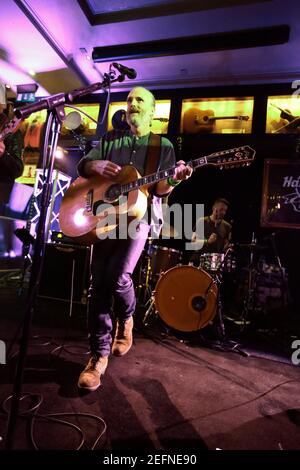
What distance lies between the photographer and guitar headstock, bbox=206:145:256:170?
2.30 metres

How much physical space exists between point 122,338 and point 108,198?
3.72 ft

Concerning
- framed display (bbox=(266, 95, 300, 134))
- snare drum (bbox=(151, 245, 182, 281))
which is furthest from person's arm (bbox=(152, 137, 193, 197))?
framed display (bbox=(266, 95, 300, 134))

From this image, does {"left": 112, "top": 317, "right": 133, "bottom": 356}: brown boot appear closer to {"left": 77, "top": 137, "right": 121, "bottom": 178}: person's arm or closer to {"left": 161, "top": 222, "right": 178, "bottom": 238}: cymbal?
{"left": 77, "top": 137, "right": 121, "bottom": 178}: person's arm

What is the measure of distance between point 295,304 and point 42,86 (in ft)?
23.1

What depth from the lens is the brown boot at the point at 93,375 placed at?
201cm

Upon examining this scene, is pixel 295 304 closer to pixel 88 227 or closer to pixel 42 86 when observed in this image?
Answer: pixel 88 227

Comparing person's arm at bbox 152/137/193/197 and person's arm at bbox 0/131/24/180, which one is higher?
person's arm at bbox 0/131/24/180

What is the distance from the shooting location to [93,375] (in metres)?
2.06

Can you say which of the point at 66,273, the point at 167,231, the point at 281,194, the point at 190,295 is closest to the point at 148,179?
the point at 190,295

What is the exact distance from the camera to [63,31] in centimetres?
511

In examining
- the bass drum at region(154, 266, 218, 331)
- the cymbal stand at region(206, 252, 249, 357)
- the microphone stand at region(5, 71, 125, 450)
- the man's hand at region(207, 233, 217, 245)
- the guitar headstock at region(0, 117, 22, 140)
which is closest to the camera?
the microphone stand at region(5, 71, 125, 450)

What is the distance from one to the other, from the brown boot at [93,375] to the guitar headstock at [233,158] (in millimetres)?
1696

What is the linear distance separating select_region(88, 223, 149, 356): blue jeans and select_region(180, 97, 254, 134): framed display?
187 inches
